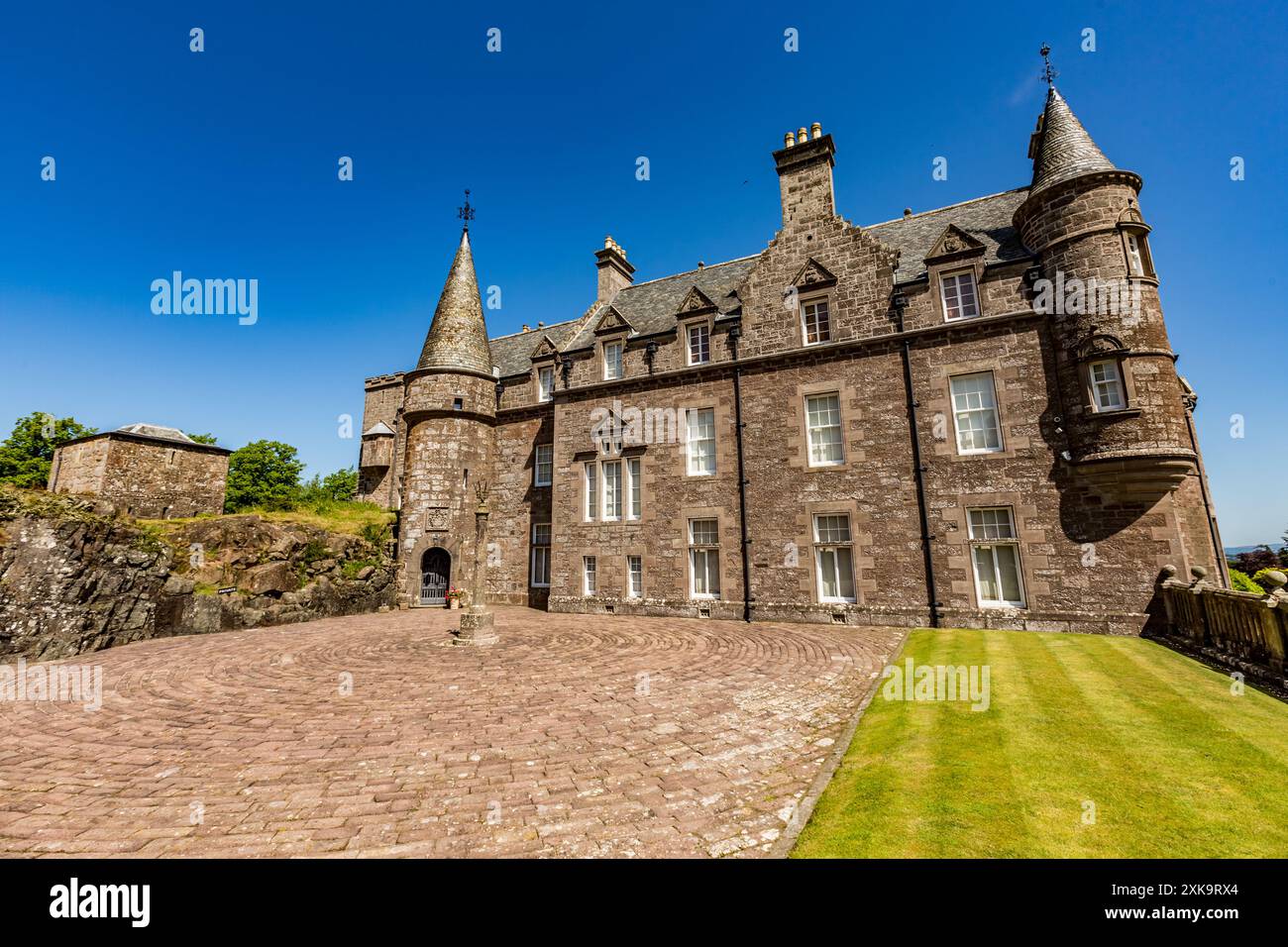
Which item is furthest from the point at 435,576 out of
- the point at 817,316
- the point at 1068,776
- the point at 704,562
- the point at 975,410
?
the point at 1068,776

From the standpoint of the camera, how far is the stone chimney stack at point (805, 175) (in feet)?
59.7

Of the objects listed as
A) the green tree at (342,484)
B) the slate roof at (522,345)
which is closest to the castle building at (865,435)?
the slate roof at (522,345)

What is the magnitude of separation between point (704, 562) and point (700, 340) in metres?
8.64

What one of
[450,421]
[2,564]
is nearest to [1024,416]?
[450,421]

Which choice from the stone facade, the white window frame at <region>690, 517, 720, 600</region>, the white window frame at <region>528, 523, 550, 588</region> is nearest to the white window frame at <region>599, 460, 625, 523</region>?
the white window frame at <region>690, 517, 720, 600</region>

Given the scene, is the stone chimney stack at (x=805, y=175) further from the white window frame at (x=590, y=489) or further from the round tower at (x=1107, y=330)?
the white window frame at (x=590, y=489)

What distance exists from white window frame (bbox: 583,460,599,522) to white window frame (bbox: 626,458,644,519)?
1.46 metres

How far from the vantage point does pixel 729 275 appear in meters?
22.2

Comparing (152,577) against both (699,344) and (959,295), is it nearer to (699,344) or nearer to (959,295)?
(699,344)

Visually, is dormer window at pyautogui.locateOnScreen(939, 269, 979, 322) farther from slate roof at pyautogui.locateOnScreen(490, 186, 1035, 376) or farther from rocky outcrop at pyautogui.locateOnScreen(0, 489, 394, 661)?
rocky outcrop at pyautogui.locateOnScreen(0, 489, 394, 661)

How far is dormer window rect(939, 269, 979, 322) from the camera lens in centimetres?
1573

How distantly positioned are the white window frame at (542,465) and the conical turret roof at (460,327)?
16.2ft

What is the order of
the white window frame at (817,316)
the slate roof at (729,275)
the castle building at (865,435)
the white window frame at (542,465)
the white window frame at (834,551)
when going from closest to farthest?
the castle building at (865,435), the white window frame at (834,551), the slate roof at (729,275), the white window frame at (817,316), the white window frame at (542,465)
